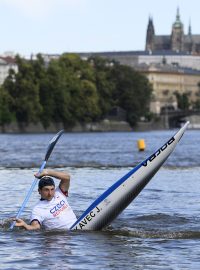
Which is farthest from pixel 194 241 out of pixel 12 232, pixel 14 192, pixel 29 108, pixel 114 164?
pixel 29 108

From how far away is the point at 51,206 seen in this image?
72.9 ft

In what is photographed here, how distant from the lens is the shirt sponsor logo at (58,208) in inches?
877

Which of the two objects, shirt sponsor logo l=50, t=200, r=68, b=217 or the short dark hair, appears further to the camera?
shirt sponsor logo l=50, t=200, r=68, b=217

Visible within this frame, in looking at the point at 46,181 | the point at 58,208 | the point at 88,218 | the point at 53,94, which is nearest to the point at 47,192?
the point at 46,181

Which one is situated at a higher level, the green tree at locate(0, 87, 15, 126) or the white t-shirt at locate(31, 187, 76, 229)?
the white t-shirt at locate(31, 187, 76, 229)

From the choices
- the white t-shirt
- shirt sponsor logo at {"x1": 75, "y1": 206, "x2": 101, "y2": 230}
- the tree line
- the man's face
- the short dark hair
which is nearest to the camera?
the short dark hair

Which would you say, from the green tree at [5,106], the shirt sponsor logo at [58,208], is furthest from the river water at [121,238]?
the green tree at [5,106]

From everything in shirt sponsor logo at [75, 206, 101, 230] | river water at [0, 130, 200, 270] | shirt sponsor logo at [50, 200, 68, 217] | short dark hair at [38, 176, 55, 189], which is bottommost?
river water at [0, 130, 200, 270]

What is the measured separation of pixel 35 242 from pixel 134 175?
2.37 m

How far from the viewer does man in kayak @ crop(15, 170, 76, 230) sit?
2195cm

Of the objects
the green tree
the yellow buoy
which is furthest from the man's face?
Answer: the green tree

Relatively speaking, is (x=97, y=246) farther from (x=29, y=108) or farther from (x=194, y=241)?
(x=29, y=108)

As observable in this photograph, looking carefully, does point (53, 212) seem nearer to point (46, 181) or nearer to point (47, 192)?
point (47, 192)

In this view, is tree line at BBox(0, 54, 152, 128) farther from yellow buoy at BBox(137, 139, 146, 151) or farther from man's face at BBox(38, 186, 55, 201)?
man's face at BBox(38, 186, 55, 201)
